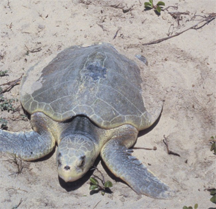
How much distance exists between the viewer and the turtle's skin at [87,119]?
9.23 ft

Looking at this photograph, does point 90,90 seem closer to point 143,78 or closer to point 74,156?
point 74,156

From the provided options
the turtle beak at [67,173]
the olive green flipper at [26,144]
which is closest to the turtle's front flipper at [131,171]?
the turtle beak at [67,173]

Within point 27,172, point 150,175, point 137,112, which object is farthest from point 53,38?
point 150,175

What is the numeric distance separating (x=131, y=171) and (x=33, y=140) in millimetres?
974

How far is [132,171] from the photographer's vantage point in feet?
9.44

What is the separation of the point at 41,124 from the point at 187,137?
152 cm

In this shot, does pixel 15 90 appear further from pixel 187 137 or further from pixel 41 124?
pixel 187 137

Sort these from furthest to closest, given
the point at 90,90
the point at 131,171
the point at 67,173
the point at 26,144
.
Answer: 1. the point at 90,90
2. the point at 26,144
3. the point at 131,171
4. the point at 67,173

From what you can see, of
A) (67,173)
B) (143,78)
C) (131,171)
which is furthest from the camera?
(143,78)

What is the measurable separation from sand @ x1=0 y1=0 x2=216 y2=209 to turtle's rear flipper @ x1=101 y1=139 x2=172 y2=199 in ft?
0.24

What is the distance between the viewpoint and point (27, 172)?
9.53ft

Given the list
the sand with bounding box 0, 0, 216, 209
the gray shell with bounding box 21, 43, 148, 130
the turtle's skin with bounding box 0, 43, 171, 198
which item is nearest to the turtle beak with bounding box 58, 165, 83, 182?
the turtle's skin with bounding box 0, 43, 171, 198

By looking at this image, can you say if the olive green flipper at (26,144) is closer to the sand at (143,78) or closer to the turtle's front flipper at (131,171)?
the sand at (143,78)

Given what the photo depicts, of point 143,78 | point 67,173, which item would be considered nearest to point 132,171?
point 67,173
